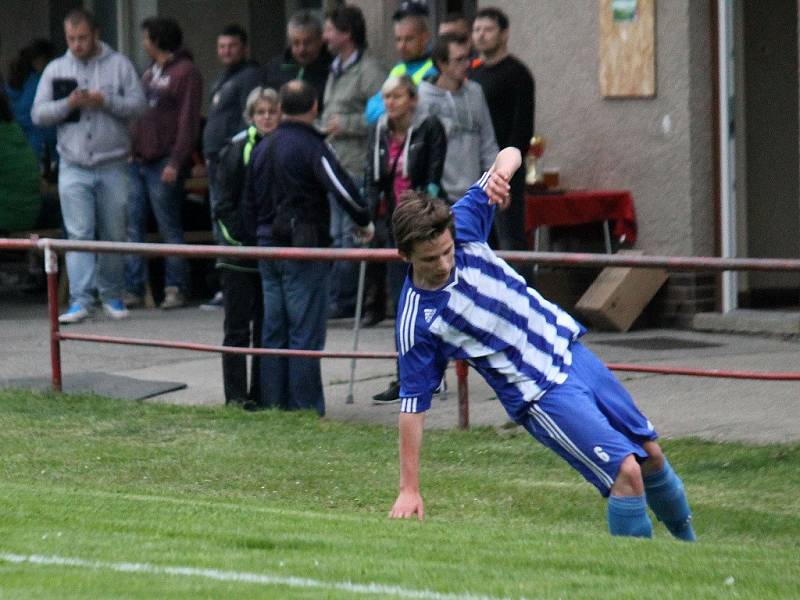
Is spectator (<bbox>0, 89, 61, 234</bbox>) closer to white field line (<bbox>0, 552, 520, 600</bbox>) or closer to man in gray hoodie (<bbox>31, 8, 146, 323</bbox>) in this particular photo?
man in gray hoodie (<bbox>31, 8, 146, 323</bbox>)

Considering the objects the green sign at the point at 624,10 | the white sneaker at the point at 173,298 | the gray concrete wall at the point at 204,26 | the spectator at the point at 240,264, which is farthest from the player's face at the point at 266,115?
the gray concrete wall at the point at 204,26

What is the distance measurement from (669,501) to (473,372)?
4.66 m

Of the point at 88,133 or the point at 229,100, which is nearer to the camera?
the point at 88,133

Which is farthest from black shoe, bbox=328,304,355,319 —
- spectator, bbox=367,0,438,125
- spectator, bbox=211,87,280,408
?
spectator, bbox=211,87,280,408

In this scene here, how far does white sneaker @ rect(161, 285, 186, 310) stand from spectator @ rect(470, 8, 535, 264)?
4.33 m

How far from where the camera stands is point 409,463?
6688 millimetres

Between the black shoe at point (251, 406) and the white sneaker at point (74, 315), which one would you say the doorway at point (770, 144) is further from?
the white sneaker at point (74, 315)

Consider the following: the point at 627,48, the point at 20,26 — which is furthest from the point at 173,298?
the point at 20,26

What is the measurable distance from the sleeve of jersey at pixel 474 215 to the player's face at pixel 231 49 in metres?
8.26

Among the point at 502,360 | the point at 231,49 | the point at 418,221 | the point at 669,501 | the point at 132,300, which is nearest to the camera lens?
the point at 418,221

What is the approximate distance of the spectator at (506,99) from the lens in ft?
40.0

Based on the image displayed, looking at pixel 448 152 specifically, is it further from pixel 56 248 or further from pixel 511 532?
pixel 511 532

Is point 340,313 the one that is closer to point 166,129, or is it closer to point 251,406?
point 166,129

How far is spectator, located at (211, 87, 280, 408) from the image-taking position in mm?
10945
